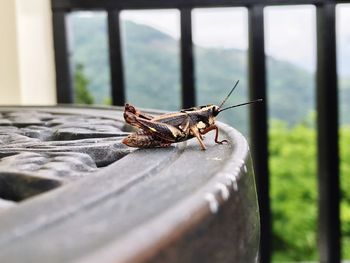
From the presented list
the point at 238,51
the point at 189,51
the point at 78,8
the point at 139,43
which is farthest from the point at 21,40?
the point at 238,51

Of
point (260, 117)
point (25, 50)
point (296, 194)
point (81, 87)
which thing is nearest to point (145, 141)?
point (260, 117)

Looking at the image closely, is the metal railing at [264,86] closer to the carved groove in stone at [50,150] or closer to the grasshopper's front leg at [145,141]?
the carved groove in stone at [50,150]

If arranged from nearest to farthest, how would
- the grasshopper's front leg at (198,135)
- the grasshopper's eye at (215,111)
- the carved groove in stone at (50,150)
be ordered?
the carved groove in stone at (50,150)
the grasshopper's front leg at (198,135)
the grasshopper's eye at (215,111)

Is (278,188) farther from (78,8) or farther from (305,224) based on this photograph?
(78,8)

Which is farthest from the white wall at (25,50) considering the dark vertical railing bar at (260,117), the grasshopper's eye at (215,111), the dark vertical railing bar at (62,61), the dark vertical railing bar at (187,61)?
the grasshopper's eye at (215,111)

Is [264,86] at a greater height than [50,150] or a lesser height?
lesser

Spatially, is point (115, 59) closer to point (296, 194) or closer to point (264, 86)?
point (264, 86)

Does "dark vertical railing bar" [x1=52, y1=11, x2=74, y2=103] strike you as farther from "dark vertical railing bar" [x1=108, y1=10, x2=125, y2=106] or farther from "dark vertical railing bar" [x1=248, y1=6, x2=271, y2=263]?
"dark vertical railing bar" [x1=248, y1=6, x2=271, y2=263]
